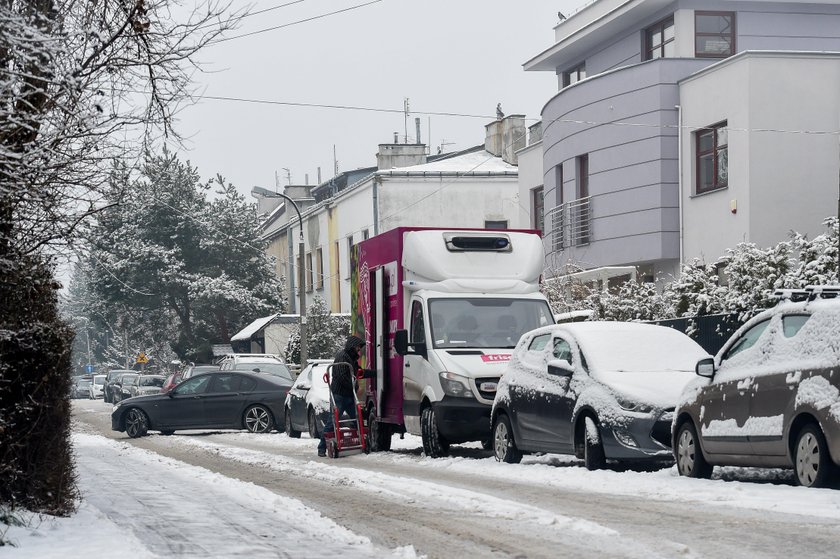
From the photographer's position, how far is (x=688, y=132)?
102 feet

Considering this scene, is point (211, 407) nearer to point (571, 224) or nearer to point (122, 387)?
point (571, 224)

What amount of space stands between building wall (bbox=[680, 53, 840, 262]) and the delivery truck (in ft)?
31.6

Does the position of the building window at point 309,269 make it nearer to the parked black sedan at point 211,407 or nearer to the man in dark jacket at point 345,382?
the parked black sedan at point 211,407

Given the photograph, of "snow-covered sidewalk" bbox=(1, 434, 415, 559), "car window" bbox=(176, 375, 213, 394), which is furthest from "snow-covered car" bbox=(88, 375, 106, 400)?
"snow-covered sidewalk" bbox=(1, 434, 415, 559)

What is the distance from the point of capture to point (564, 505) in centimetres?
1162

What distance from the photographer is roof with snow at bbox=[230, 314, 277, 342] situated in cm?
6581

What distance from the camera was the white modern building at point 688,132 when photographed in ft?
94.7

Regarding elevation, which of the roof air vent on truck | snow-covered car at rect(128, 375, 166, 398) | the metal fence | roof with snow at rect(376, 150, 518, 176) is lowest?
snow-covered car at rect(128, 375, 166, 398)

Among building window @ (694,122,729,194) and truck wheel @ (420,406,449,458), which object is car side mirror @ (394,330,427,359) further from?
building window @ (694,122,729,194)

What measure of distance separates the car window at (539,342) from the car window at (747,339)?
11.2ft

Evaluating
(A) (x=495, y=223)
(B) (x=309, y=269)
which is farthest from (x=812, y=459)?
(B) (x=309, y=269)

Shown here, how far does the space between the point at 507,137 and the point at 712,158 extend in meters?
28.1

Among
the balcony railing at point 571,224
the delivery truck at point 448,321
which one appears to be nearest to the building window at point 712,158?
the balcony railing at point 571,224

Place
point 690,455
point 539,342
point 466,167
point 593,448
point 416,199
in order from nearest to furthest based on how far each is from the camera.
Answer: point 690,455 < point 593,448 < point 539,342 < point 416,199 < point 466,167
